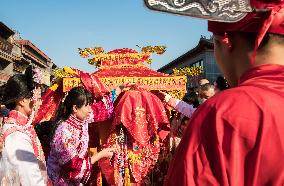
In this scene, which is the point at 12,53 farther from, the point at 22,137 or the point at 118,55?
the point at 22,137

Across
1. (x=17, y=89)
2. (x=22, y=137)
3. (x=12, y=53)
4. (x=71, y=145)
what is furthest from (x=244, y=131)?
(x=12, y=53)

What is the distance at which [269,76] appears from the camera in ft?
3.17

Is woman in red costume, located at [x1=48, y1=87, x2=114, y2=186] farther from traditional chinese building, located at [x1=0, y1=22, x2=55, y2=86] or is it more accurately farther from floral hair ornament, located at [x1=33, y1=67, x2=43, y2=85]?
traditional chinese building, located at [x1=0, y1=22, x2=55, y2=86]

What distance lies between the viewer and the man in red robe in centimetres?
85

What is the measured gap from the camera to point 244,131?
857 millimetres

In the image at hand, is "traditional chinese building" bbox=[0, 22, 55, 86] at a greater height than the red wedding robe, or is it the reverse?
the red wedding robe

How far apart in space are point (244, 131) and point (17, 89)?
242 centimetres

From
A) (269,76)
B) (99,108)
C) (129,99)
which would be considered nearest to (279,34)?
(269,76)

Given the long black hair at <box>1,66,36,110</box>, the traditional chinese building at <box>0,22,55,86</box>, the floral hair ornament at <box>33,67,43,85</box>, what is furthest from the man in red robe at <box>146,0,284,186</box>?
the traditional chinese building at <box>0,22,55,86</box>

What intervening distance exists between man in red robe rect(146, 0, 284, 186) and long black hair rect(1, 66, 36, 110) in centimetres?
228

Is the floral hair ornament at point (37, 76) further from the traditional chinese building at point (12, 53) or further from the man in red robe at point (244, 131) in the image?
the traditional chinese building at point (12, 53)

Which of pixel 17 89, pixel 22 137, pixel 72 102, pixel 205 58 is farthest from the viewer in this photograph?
pixel 205 58

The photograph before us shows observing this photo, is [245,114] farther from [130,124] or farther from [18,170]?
[130,124]

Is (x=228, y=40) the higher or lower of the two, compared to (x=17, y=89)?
higher
